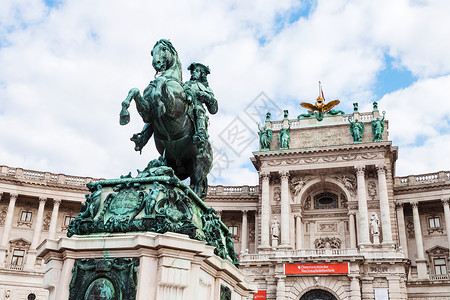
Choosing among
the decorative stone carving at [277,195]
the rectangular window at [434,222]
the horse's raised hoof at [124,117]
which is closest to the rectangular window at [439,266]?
the rectangular window at [434,222]

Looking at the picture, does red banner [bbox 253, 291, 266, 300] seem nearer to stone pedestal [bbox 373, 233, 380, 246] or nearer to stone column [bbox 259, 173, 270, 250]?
stone column [bbox 259, 173, 270, 250]

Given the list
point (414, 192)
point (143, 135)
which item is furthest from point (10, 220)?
point (143, 135)

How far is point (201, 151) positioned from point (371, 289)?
28.6 meters

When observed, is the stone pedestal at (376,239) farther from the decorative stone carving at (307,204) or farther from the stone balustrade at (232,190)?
the stone balustrade at (232,190)

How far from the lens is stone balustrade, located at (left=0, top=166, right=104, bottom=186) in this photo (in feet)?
143

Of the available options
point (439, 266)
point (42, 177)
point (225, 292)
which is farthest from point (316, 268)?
point (225, 292)

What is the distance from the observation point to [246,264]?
35.2 m

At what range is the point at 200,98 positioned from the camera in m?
7.60

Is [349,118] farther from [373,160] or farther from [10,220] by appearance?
[10,220]

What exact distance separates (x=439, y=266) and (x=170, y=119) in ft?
133

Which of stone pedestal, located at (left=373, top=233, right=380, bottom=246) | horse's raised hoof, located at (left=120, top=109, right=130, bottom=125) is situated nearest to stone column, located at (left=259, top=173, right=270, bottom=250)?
stone pedestal, located at (left=373, top=233, right=380, bottom=246)

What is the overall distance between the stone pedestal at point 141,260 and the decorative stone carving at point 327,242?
117 ft

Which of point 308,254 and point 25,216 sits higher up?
point 25,216

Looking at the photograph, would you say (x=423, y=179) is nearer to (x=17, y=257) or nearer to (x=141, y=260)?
(x=17, y=257)
